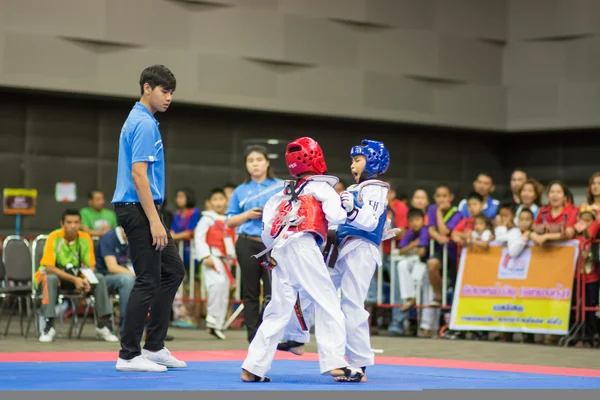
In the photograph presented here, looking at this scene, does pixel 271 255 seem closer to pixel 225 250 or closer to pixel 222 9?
pixel 225 250

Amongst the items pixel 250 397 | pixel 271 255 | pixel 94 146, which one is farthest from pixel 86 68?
pixel 250 397

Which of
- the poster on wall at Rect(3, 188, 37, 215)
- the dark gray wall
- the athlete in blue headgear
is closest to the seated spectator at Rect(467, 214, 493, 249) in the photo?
the dark gray wall

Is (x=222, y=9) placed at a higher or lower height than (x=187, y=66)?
higher

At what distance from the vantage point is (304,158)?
5.93 m

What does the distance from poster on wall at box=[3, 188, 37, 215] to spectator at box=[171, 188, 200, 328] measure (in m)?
2.43

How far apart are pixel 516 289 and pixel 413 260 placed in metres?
1.51

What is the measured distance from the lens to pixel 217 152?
16234mm

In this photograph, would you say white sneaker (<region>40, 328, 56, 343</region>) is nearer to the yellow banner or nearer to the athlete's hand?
the yellow banner

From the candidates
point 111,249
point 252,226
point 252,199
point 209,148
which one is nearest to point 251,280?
point 252,226

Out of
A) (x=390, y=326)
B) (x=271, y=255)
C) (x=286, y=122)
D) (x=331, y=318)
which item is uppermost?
(x=286, y=122)

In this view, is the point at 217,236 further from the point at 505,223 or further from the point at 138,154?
the point at 138,154

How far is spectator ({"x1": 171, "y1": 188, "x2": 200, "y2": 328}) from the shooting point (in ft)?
42.1

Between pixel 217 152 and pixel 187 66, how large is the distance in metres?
1.75

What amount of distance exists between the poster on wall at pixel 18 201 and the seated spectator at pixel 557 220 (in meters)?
7.96
